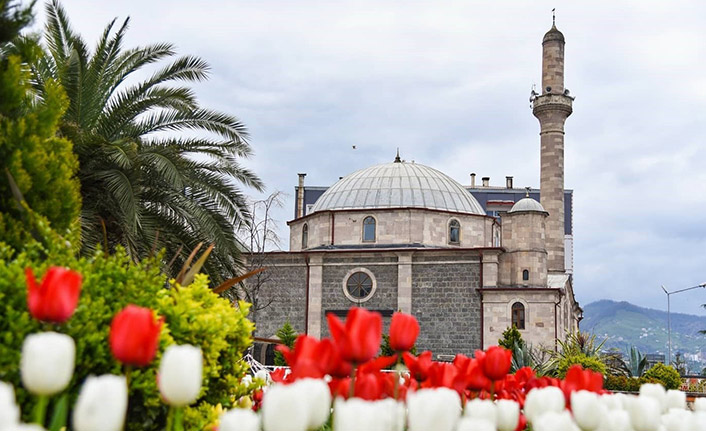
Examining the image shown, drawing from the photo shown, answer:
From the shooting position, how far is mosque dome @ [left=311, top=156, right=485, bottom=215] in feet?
112

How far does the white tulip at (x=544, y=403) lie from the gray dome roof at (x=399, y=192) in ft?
99.5

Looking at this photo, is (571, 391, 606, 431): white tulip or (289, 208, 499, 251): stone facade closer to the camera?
(571, 391, 606, 431): white tulip

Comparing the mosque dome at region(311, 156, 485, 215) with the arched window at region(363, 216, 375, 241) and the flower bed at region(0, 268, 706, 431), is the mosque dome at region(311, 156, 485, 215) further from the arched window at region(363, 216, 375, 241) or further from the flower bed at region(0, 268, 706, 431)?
the flower bed at region(0, 268, 706, 431)

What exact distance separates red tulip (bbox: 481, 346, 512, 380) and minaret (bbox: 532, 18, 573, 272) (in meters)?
31.0

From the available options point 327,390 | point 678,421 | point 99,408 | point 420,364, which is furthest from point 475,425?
point 420,364

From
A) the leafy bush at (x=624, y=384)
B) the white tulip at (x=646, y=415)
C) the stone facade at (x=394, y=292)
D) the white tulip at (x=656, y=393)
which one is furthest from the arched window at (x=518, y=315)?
the white tulip at (x=646, y=415)

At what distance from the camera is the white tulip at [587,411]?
2922 millimetres

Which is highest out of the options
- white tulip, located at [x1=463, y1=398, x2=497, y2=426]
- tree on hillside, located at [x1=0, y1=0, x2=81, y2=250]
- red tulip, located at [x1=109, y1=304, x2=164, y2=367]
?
tree on hillside, located at [x1=0, y1=0, x2=81, y2=250]

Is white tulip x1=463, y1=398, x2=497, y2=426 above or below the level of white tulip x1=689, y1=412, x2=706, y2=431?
above

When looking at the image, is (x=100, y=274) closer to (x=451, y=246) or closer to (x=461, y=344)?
(x=461, y=344)

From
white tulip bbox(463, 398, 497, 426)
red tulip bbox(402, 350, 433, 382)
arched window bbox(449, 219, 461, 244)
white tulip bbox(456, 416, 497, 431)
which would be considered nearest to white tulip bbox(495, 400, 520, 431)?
white tulip bbox(463, 398, 497, 426)

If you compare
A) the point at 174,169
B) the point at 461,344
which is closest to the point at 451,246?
the point at 461,344

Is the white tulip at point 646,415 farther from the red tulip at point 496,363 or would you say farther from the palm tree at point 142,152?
the palm tree at point 142,152

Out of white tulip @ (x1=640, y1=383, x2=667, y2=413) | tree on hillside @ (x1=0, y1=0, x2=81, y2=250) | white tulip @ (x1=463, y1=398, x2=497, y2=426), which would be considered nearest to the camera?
white tulip @ (x1=463, y1=398, x2=497, y2=426)
